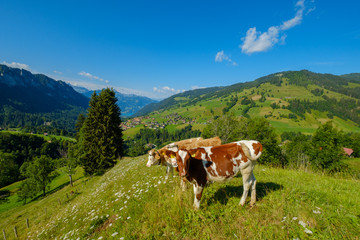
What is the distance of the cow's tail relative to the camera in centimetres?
474

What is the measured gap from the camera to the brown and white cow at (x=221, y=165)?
479 cm

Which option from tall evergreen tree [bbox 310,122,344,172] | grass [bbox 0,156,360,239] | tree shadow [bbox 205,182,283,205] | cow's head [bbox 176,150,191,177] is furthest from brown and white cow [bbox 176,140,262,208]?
tall evergreen tree [bbox 310,122,344,172]

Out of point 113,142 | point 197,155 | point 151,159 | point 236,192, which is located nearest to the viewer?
point 197,155

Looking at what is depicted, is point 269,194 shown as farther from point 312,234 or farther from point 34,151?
point 34,151

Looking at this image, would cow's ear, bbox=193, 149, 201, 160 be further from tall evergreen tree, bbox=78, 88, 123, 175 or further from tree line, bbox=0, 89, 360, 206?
tall evergreen tree, bbox=78, 88, 123, 175

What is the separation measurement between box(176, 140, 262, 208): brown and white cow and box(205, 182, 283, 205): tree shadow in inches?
30.4

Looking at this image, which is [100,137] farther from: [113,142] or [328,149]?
[328,149]

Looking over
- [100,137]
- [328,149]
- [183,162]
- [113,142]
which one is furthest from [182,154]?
[328,149]

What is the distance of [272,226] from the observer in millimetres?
3635

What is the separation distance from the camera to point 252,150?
488cm

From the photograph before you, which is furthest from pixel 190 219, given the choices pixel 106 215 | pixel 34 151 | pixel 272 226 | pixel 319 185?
pixel 34 151

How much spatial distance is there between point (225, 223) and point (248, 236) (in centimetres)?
75

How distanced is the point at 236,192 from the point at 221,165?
7.02 feet

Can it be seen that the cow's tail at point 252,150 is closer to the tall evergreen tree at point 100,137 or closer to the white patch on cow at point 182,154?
the white patch on cow at point 182,154
